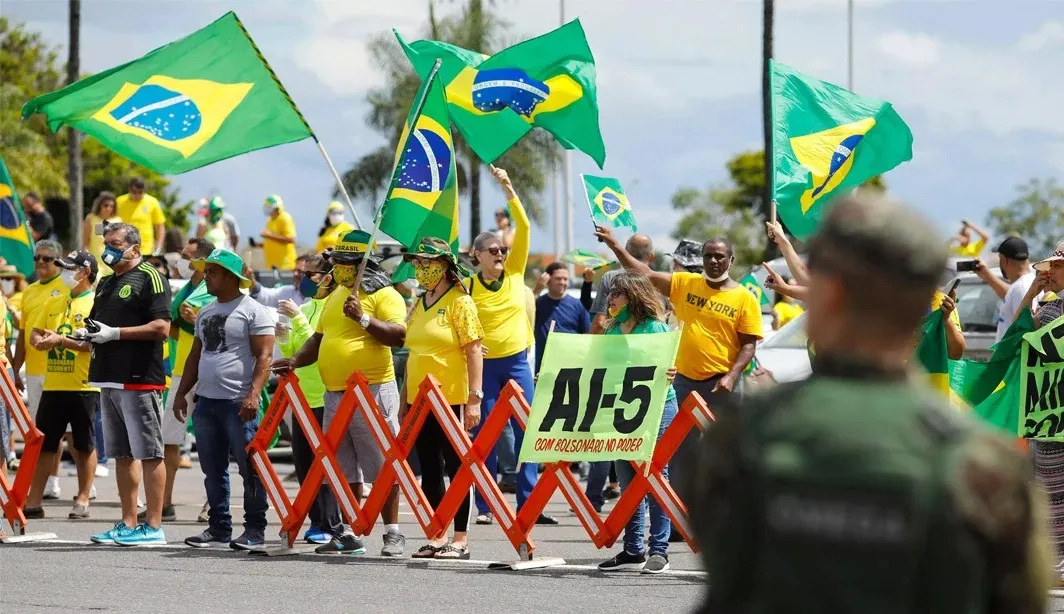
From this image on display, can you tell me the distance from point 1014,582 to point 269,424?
28.0 ft

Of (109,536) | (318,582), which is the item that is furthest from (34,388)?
(318,582)

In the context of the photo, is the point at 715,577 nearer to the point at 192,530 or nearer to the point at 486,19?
the point at 192,530

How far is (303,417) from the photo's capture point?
1054 centimetres

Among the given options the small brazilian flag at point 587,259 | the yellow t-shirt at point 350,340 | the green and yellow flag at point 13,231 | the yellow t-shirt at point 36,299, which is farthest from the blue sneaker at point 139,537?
the small brazilian flag at point 587,259

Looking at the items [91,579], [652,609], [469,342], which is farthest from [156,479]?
[652,609]

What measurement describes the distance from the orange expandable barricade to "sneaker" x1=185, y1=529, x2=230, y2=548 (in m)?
1.46

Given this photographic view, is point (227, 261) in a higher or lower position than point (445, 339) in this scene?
higher

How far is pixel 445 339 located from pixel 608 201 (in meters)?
4.65

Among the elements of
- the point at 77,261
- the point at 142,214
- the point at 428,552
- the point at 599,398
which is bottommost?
the point at 428,552

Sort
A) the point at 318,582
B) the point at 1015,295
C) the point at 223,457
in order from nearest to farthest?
the point at 318,582, the point at 223,457, the point at 1015,295

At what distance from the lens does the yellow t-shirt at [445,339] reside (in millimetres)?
10055

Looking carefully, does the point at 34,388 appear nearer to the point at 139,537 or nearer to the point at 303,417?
the point at 139,537

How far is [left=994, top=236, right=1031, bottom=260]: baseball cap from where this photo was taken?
472 inches

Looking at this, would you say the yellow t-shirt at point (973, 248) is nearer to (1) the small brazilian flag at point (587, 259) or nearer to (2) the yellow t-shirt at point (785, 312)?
(2) the yellow t-shirt at point (785, 312)
